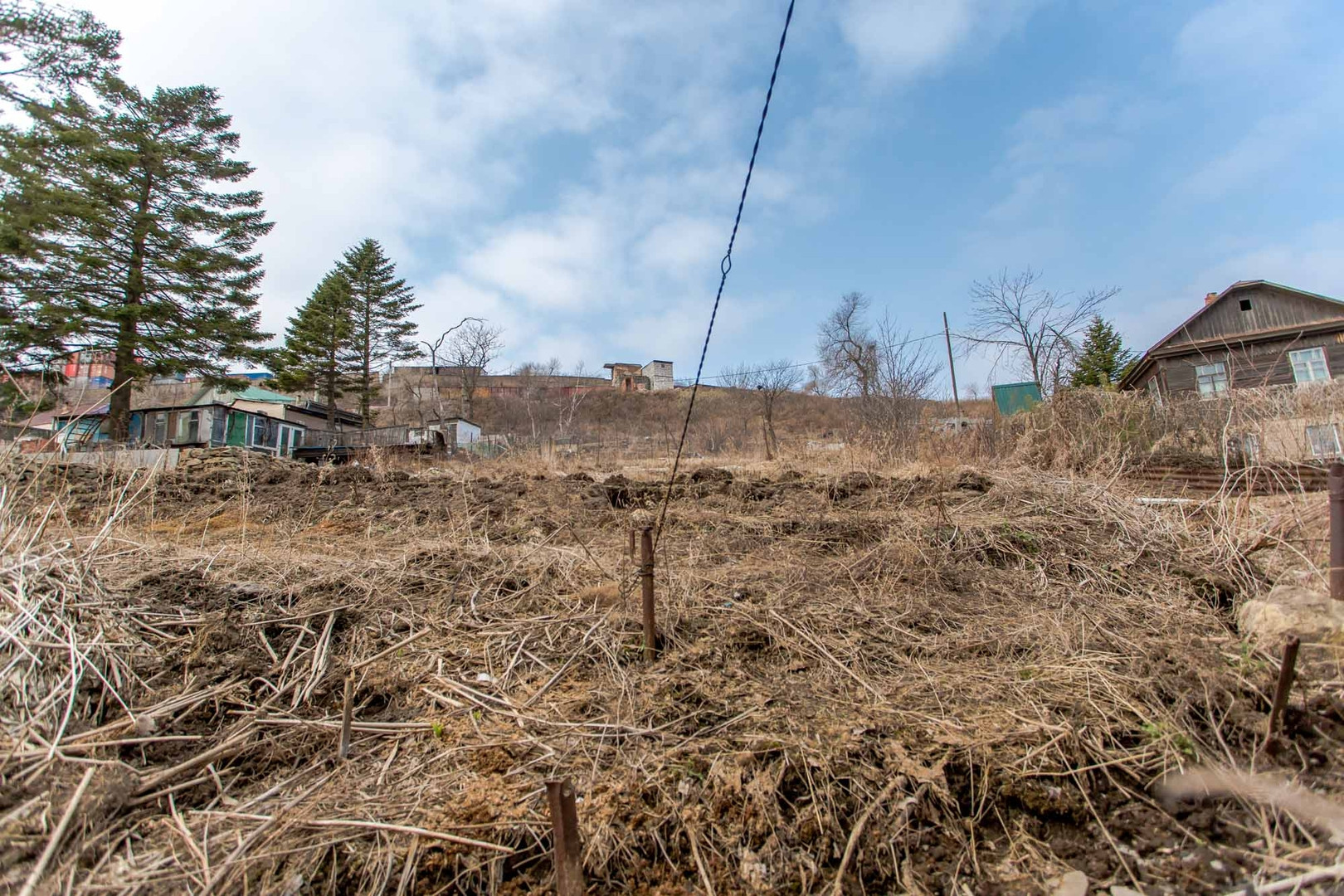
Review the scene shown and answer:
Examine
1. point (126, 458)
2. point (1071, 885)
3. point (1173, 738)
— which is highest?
point (126, 458)

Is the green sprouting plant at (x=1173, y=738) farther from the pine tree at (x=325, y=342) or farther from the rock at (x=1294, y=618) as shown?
the pine tree at (x=325, y=342)

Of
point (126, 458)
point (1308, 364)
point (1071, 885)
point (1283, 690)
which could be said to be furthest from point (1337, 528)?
point (1308, 364)

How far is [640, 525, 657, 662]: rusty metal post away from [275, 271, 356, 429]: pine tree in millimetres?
30869

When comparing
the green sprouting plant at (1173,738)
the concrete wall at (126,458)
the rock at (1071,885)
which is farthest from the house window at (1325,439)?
the concrete wall at (126,458)

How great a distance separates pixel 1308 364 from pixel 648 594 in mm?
24899

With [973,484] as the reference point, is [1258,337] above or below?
above

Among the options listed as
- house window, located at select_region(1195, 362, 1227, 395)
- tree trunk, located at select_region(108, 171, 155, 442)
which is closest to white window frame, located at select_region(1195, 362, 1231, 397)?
house window, located at select_region(1195, 362, 1227, 395)

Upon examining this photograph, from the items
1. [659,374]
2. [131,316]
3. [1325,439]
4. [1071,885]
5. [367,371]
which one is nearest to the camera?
[1071,885]

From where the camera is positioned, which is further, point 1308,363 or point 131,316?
point 1308,363

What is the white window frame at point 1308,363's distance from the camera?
17.5 m

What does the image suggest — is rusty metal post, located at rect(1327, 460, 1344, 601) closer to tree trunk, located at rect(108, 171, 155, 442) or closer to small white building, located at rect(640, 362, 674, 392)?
tree trunk, located at rect(108, 171, 155, 442)

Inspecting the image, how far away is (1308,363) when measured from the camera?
17781 millimetres

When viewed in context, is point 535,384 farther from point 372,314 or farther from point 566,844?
point 566,844

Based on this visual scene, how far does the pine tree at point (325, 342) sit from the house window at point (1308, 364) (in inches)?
1469
